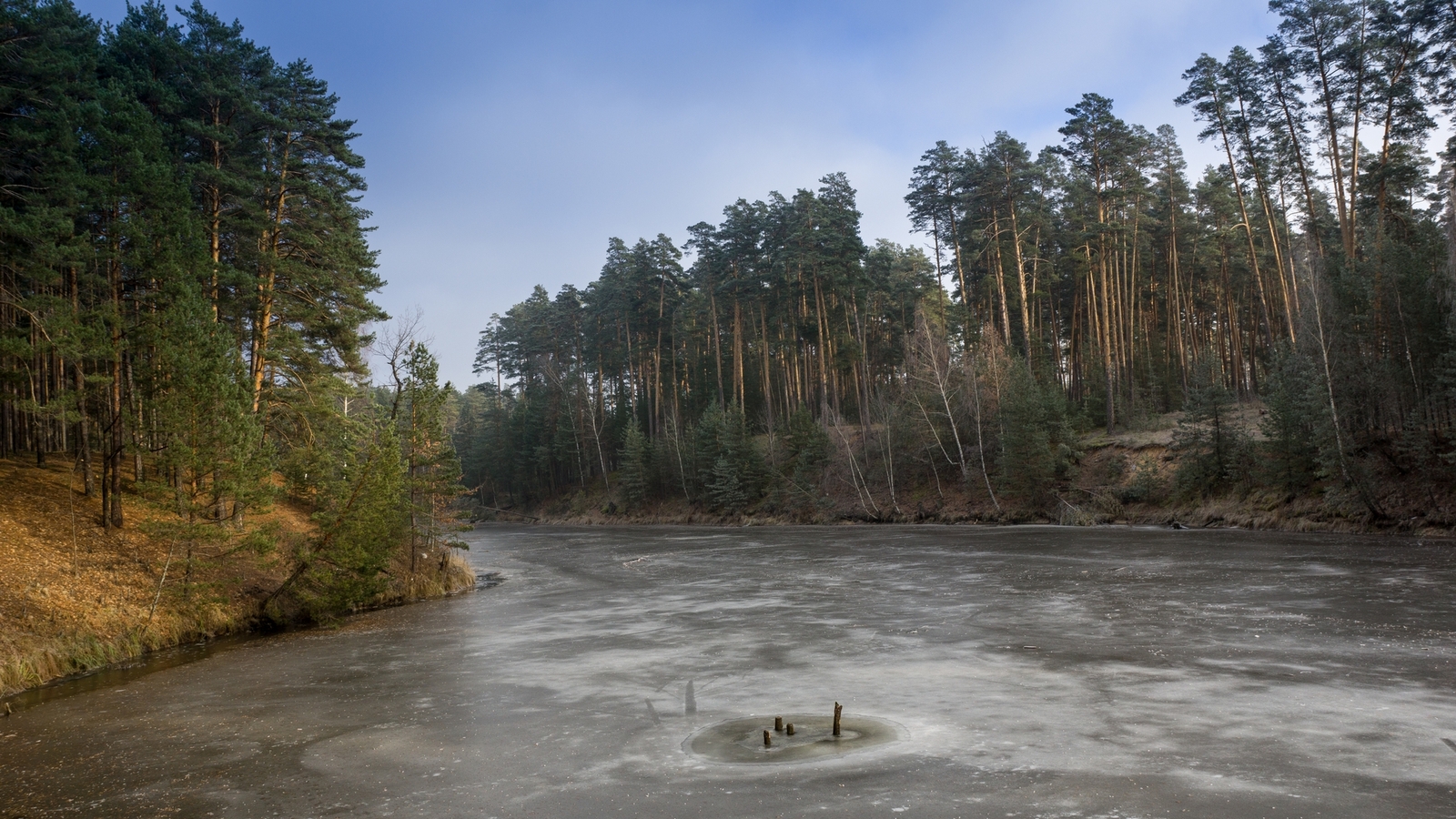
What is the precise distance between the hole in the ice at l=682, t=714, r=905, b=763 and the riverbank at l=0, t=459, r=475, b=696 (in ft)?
38.5

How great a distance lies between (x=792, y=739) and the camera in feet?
30.1

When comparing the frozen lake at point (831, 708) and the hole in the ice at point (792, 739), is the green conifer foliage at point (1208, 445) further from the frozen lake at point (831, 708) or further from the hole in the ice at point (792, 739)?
the hole in the ice at point (792, 739)

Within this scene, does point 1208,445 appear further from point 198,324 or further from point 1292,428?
point 198,324

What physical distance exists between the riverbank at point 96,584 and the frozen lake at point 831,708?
164cm

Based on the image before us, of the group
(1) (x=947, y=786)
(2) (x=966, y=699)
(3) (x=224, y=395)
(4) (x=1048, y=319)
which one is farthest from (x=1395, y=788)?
(4) (x=1048, y=319)

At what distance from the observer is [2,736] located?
1085cm

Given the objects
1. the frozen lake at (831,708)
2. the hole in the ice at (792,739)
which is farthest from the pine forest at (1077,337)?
the hole in the ice at (792,739)

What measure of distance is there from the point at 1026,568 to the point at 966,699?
15.6m

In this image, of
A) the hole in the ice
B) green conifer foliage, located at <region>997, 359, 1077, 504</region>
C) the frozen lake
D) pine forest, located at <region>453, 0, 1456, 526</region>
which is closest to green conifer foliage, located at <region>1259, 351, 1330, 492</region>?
pine forest, located at <region>453, 0, 1456, 526</region>

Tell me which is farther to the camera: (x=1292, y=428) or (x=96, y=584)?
(x=1292, y=428)

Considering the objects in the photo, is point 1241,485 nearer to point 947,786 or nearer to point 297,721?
point 947,786

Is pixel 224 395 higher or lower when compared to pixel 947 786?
higher

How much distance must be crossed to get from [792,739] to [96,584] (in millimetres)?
15625

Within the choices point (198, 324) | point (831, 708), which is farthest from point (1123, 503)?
point (198, 324)
